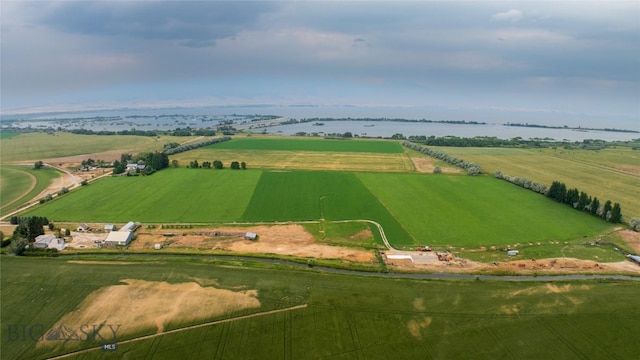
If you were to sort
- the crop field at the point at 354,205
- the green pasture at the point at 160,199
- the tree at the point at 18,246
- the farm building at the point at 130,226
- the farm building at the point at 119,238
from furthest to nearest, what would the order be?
the green pasture at the point at 160,199 → the crop field at the point at 354,205 → the farm building at the point at 130,226 → the farm building at the point at 119,238 → the tree at the point at 18,246

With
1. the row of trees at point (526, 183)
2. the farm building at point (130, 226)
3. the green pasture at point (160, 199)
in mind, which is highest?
the row of trees at point (526, 183)

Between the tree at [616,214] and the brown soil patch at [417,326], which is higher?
the tree at [616,214]

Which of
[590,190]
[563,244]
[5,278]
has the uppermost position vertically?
[590,190]

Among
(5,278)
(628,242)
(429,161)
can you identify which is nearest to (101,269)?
(5,278)

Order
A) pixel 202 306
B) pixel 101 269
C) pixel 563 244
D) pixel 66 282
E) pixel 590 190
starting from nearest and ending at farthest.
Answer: pixel 202 306, pixel 66 282, pixel 101 269, pixel 563 244, pixel 590 190

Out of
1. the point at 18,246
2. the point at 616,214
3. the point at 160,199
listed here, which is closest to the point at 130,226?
the point at 18,246

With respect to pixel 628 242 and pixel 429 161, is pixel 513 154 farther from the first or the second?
pixel 628 242

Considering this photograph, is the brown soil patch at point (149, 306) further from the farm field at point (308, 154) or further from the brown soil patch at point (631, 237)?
the farm field at point (308, 154)

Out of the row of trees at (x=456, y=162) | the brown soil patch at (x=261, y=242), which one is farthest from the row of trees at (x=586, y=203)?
the brown soil patch at (x=261, y=242)
